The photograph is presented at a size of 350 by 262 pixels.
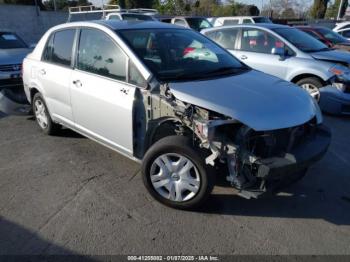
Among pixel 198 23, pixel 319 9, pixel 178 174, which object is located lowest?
pixel 178 174

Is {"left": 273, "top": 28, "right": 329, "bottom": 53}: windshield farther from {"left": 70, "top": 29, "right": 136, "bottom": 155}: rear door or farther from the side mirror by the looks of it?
{"left": 70, "top": 29, "right": 136, "bottom": 155}: rear door

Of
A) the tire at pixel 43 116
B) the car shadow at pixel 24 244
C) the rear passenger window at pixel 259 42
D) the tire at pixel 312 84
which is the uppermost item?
the rear passenger window at pixel 259 42

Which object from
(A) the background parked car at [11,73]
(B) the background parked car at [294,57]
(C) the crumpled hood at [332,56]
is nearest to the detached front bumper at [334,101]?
(B) the background parked car at [294,57]

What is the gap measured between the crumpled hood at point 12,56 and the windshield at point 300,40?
5.63 meters

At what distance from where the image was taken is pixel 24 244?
9.15ft

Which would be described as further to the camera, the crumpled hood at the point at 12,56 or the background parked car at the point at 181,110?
the crumpled hood at the point at 12,56

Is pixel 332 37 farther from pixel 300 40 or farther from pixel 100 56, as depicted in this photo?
pixel 100 56

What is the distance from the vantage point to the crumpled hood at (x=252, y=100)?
113 inches

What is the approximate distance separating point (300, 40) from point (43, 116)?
17.5 feet

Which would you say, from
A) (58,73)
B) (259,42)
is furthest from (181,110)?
(259,42)

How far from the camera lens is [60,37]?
4.56 m

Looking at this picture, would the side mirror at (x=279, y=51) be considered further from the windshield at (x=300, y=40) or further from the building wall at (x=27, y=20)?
the building wall at (x=27, y=20)

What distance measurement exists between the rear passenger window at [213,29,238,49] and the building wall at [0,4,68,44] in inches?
630

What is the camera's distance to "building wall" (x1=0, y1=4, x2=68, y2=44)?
19758 millimetres
